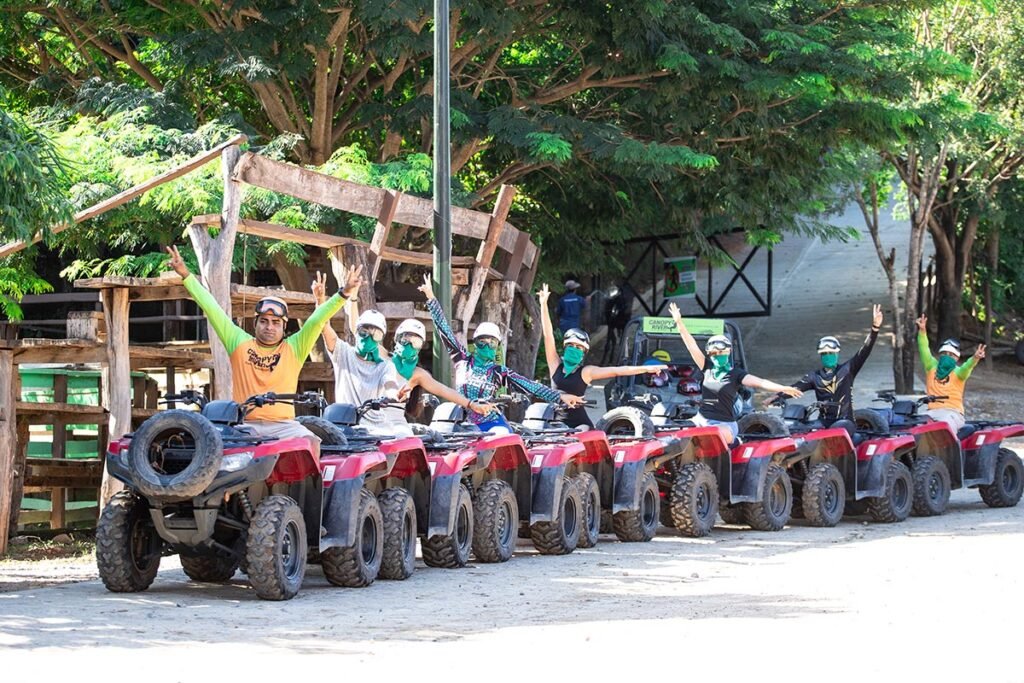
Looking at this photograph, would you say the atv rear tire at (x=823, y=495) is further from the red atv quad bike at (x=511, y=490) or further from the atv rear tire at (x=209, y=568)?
the atv rear tire at (x=209, y=568)

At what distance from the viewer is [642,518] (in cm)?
1606

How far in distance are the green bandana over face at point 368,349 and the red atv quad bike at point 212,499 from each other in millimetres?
1725

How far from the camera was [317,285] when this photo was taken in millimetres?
12547

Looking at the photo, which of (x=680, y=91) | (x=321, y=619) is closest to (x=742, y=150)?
(x=680, y=91)

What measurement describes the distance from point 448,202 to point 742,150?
9200mm

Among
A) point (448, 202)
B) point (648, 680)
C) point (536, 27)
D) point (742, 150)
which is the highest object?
point (536, 27)

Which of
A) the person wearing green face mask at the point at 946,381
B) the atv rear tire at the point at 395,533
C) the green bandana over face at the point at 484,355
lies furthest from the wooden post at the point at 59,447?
the person wearing green face mask at the point at 946,381

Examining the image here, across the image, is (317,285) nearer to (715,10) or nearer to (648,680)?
(648,680)

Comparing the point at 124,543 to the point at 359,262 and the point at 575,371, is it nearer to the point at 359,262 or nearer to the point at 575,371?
the point at 575,371

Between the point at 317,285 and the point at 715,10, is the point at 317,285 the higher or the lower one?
the lower one

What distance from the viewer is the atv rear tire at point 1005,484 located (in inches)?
799

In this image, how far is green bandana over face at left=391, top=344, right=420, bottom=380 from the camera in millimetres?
13664

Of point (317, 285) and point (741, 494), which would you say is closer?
point (317, 285)

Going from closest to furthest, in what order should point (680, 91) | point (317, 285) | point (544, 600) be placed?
point (544, 600) < point (317, 285) < point (680, 91)
